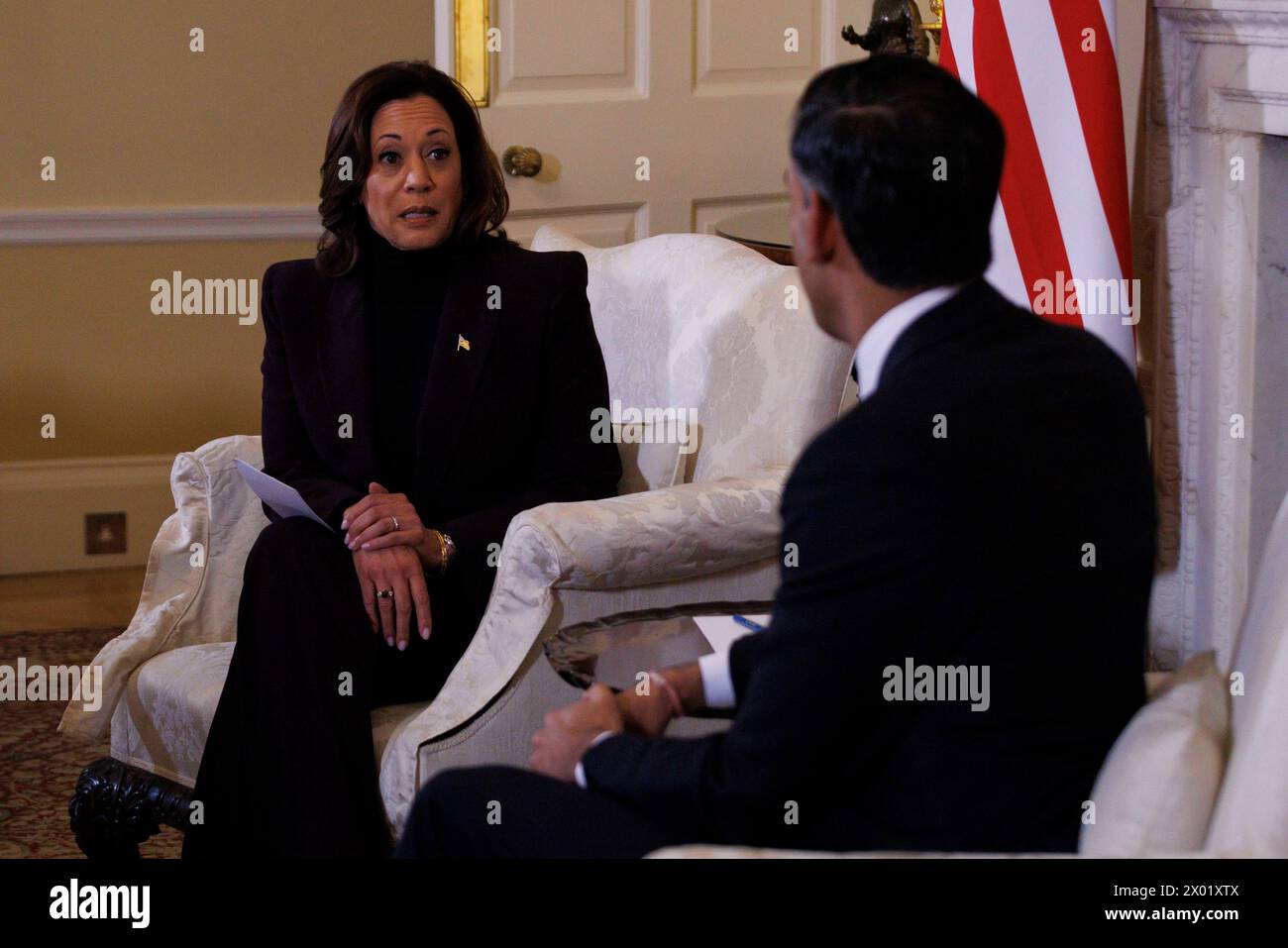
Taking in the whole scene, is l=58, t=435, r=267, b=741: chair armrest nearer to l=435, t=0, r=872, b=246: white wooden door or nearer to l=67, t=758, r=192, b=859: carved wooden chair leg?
→ l=67, t=758, r=192, b=859: carved wooden chair leg

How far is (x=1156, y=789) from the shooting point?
1329mm

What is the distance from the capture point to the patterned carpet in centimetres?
297

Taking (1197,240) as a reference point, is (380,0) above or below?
above

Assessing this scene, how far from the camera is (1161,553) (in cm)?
287

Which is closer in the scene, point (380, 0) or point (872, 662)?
point (872, 662)

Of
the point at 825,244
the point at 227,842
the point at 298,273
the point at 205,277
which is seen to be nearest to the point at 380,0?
the point at 205,277

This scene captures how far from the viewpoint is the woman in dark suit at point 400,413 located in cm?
229

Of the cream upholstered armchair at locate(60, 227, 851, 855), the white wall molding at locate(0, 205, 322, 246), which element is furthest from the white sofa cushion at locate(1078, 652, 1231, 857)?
the white wall molding at locate(0, 205, 322, 246)

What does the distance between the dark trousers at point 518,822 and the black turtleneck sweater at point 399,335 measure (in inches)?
41.0

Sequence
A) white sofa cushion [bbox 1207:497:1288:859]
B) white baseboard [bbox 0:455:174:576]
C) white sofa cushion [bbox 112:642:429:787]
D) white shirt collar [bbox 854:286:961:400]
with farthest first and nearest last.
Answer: white baseboard [bbox 0:455:174:576]
white sofa cushion [bbox 112:642:429:787]
white shirt collar [bbox 854:286:961:400]
white sofa cushion [bbox 1207:497:1288:859]

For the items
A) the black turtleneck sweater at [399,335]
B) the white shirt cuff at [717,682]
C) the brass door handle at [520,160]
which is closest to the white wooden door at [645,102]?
the brass door handle at [520,160]

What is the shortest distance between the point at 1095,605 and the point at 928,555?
0.56 ft

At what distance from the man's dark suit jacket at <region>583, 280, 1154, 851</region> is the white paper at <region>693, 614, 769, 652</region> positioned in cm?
33
